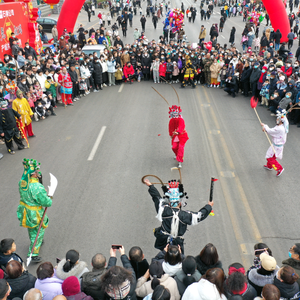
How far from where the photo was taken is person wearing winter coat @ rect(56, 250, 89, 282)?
13.6 ft

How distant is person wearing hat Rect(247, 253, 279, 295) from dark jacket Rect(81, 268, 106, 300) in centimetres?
192

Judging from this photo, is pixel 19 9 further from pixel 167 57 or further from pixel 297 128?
pixel 297 128

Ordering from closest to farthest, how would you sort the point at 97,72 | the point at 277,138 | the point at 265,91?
1. the point at 277,138
2. the point at 265,91
3. the point at 97,72

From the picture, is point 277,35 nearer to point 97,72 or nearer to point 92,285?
point 97,72

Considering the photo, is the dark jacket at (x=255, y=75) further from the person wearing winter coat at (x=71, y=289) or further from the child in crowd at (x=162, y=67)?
the person wearing winter coat at (x=71, y=289)

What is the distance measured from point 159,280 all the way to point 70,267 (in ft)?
3.96

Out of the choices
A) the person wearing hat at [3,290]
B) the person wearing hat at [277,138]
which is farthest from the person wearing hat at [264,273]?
the person wearing hat at [277,138]

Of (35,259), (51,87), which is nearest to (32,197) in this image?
(35,259)

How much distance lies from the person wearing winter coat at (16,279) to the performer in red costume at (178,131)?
17.9 ft

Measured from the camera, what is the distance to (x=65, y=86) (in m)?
13.5

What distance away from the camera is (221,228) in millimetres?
6582

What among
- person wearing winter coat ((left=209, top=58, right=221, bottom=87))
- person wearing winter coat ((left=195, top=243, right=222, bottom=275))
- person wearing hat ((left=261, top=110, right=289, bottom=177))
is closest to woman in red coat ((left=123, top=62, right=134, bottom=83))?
person wearing winter coat ((left=209, top=58, right=221, bottom=87))

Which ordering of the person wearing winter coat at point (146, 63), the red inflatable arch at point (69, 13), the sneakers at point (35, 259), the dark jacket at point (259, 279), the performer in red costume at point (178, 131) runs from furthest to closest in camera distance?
the red inflatable arch at point (69, 13)
the person wearing winter coat at point (146, 63)
the performer in red costume at point (178, 131)
the sneakers at point (35, 259)
the dark jacket at point (259, 279)

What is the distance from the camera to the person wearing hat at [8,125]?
372 inches
